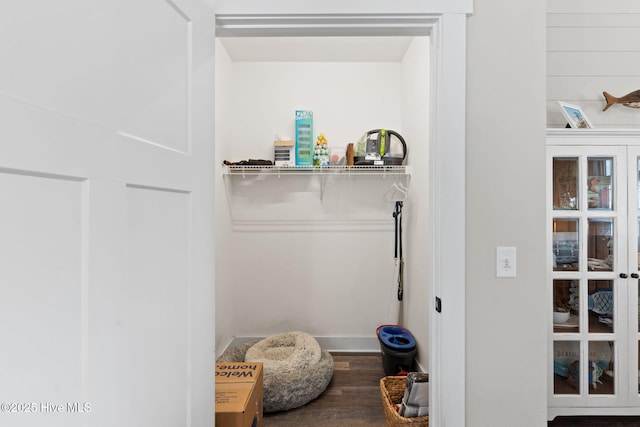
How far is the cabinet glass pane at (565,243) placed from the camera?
186 centimetres

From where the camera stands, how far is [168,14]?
88 centimetres

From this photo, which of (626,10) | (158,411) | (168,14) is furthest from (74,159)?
(626,10)

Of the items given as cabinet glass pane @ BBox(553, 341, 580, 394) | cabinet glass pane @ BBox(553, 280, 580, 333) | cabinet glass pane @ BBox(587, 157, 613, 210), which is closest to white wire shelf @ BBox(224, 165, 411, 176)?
cabinet glass pane @ BBox(587, 157, 613, 210)

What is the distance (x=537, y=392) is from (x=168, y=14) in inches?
67.4

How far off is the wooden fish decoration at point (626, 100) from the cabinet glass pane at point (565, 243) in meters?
0.80

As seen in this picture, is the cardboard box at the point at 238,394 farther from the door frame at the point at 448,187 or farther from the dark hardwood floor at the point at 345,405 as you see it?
the door frame at the point at 448,187

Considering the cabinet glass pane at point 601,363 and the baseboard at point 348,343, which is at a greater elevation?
the cabinet glass pane at point 601,363

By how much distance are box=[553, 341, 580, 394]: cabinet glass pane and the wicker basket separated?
841 millimetres

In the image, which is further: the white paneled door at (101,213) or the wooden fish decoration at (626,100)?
the wooden fish decoration at (626,100)

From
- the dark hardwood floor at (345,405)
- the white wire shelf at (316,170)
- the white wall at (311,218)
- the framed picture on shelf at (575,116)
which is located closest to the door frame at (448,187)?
the dark hardwood floor at (345,405)

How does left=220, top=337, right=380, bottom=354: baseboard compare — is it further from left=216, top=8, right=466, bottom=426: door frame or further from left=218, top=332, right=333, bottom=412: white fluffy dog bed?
left=216, top=8, right=466, bottom=426: door frame

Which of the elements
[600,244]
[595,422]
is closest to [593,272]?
[600,244]

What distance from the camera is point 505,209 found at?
1224 mm

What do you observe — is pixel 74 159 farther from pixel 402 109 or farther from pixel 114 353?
pixel 402 109
